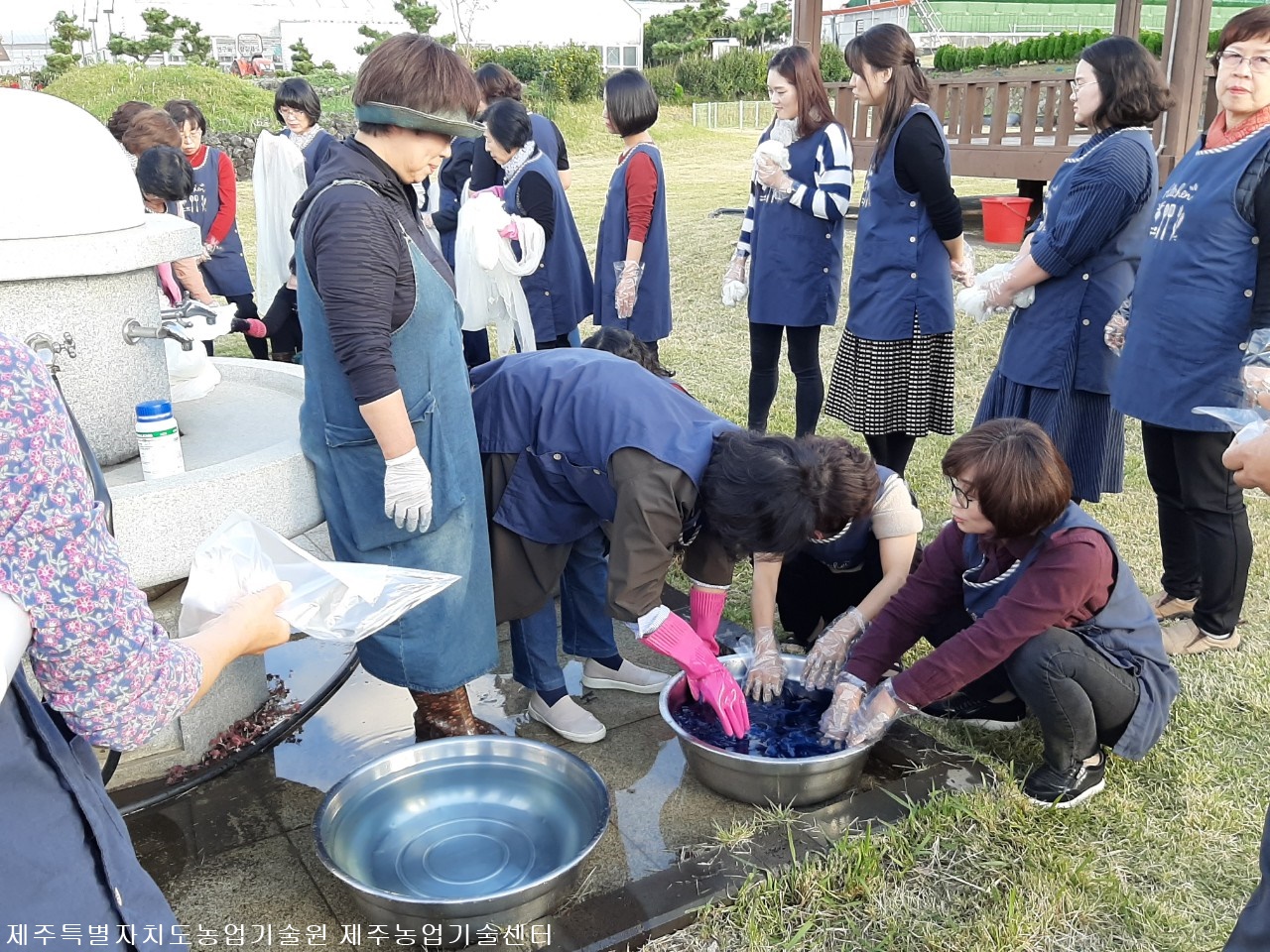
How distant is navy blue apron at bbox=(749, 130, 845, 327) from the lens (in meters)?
4.16

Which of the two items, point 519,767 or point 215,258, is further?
point 215,258

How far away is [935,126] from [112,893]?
10.9ft

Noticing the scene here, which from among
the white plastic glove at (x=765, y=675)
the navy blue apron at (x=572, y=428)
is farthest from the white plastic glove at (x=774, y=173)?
the white plastic glove at (x=765, y=675)

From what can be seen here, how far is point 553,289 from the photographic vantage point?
187 inches

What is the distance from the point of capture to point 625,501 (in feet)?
7.04

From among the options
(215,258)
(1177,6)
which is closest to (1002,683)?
(215,258)

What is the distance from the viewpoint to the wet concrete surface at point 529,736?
2.02 metres

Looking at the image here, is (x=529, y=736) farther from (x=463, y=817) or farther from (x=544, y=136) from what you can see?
(x=544, y=136)

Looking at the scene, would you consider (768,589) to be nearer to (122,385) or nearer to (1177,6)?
(122,385)

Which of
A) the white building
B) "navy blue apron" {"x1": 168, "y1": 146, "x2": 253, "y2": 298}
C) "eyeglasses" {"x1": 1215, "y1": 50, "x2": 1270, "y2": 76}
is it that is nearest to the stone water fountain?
"eyeglasses" {"x1": 1215, "y1": 50, "x2": 1270, "y2": 76}

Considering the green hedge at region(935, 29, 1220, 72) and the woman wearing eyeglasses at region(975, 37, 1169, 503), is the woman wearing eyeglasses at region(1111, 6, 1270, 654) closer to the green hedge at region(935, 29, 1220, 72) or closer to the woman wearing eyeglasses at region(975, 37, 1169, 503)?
the woman wearing eyeglasses at region(975, 37, 1169, 503)

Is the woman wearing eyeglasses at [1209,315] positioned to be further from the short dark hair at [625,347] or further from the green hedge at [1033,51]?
the green hedge at [1033,51]

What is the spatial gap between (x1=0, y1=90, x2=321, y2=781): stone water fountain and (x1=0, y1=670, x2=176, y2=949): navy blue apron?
114cm

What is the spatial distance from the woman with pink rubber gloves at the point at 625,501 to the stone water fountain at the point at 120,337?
0.49 meters
